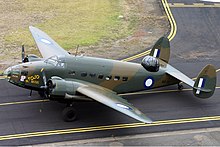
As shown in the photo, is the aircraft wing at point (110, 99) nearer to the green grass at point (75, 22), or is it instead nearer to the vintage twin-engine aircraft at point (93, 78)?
the vintage twin-engine aircraft at point (93, 78)

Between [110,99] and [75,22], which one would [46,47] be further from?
[75,22]

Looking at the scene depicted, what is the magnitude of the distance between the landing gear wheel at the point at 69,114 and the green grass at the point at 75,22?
11.2 meters

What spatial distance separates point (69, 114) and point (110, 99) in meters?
2.50

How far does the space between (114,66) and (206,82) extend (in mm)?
5245

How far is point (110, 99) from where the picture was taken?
22375mm

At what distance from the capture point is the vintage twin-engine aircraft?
2259 cm

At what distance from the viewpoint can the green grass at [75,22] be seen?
35438 mm

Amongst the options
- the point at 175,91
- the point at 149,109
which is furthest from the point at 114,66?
the point at 175,91

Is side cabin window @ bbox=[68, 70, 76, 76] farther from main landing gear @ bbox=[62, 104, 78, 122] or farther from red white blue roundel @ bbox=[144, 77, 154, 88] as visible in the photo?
red white blue roundel @ bbox=[144, 77, 154, 88]

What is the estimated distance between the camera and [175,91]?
27.9 meters

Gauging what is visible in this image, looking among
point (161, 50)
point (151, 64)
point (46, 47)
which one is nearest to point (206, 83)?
point (151, 64)

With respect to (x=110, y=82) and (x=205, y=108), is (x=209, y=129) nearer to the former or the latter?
(x=205, y=108)

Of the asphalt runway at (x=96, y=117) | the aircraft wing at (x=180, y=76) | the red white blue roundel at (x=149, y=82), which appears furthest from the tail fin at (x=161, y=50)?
the red white blue roundel at (x=149, y=82)

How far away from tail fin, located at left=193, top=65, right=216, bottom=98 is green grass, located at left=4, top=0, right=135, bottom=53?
12091mm
